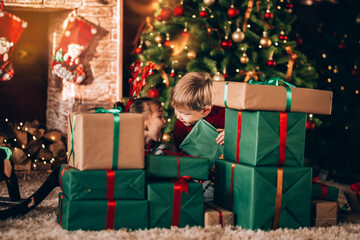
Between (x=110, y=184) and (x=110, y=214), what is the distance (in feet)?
0.41

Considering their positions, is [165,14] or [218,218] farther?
[165,14]

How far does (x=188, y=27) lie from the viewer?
11.9 feet

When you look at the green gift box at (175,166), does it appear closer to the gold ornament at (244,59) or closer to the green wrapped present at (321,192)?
the green wrapped present at (321,192)

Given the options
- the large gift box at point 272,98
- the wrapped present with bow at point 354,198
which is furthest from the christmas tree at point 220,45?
the large gift box at point 272,98

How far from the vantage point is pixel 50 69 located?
4.02m

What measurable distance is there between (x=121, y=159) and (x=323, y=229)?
0.97 m

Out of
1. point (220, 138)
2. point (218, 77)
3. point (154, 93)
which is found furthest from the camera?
point (154, 93)

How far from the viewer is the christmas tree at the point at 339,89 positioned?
412 centimetres

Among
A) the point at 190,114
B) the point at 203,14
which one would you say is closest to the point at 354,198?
the point at 190,114

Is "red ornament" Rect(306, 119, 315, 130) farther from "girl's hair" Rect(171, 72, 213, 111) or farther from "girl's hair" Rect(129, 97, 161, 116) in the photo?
"girl's hair" Rect(129, 97, 161, 116)

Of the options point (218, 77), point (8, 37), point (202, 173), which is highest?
point (8, 37)

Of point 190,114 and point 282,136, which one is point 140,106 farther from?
point 282,136

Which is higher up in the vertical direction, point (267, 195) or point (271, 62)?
point (271, 62)

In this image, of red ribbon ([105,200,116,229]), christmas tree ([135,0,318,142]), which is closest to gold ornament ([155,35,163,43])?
christmas tree ([135,0,318,142])
